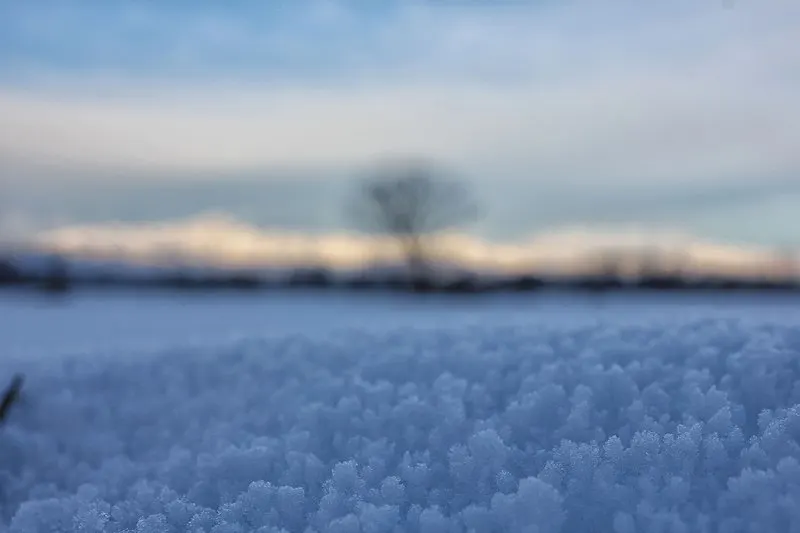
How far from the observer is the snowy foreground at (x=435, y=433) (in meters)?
1.70

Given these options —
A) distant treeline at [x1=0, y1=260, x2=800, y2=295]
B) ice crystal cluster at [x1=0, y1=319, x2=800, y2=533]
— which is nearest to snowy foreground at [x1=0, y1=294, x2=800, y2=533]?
ice crystal cluster at [x1=0, y1=319, x2=800, y2=533]

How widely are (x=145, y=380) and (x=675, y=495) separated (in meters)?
2.03

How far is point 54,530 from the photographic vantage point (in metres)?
2.04

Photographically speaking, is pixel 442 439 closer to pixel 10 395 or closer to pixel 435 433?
pixel 435 433

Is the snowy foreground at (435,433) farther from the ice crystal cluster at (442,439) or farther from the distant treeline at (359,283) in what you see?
the distant treeline at (359,283)

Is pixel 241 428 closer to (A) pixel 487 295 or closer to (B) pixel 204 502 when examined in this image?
(B) pixel 204 502

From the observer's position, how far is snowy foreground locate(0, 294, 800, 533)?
1699mm

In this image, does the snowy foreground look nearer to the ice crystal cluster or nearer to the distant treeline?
the ice crystal cluster

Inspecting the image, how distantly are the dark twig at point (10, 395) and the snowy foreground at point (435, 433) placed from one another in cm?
5

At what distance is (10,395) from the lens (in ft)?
9.37

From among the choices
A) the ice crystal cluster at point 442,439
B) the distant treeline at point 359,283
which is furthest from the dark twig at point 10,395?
the distant treeline at point 359,283

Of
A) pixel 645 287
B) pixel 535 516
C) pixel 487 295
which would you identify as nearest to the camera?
pixel 535 516

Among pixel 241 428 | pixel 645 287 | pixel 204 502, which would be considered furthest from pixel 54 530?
pixel 645 287

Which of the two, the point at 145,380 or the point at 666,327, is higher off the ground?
the point at 666,327
